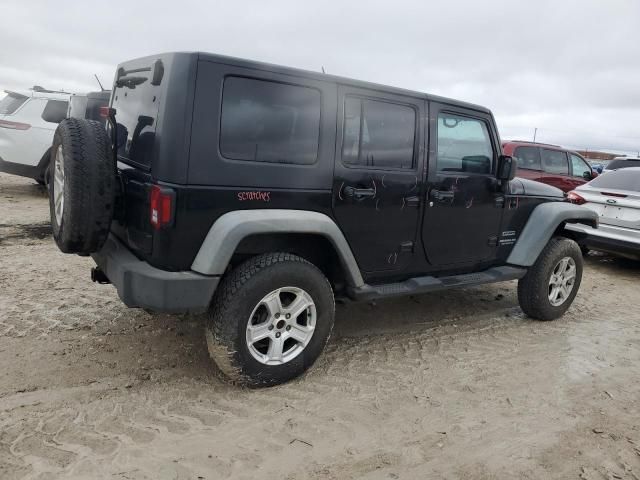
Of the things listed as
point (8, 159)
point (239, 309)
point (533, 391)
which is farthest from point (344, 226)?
point (8, 159)

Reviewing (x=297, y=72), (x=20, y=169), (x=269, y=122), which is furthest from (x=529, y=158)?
(x=20, y=169)

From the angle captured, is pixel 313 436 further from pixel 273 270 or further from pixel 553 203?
pixel 553 203

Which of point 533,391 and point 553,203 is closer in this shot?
point 533,391

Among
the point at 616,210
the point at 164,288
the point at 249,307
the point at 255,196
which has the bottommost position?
the point at 249,307

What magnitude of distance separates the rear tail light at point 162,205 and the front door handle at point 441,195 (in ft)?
6.32

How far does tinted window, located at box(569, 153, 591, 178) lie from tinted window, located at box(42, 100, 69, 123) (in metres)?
9.65

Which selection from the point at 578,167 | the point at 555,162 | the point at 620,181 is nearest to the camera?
the point at 620,181

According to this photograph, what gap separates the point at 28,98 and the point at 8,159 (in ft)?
4.00

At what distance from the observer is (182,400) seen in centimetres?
298

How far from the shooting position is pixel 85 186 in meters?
2.81

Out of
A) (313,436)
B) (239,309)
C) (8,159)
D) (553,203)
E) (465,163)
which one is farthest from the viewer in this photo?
(8,159)

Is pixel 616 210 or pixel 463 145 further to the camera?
pixel 616 210

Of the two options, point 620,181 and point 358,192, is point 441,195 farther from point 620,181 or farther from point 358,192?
point 620,181

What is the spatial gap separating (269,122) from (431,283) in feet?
5.76
